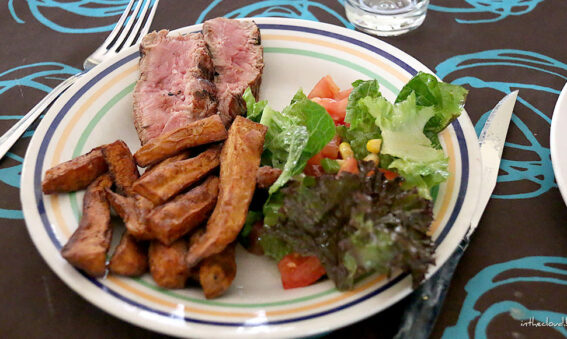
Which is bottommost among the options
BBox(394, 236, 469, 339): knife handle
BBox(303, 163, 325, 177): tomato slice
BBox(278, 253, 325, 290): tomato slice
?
BBox(394, 236, 469, 339): knife handle

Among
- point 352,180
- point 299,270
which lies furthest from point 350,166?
point 299,270

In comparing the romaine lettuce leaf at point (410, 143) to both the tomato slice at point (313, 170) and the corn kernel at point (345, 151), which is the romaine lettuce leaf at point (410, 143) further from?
the tomato slice at point (313, 170)

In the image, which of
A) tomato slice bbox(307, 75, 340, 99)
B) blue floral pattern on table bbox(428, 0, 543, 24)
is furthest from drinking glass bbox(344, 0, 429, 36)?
tomato slice bbox(307, 75, 340, 99)

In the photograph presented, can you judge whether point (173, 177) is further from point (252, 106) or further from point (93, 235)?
point (252, 106)

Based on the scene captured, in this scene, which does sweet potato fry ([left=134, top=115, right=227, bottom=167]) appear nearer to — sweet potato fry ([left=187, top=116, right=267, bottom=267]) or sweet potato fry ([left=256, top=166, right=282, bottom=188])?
sweet potato fry ([left=187, top=116, right=267, bottom=267])

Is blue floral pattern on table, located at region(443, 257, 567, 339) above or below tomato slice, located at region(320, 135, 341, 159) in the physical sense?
below

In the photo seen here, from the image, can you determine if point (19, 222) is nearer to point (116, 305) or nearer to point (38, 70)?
point (116, 305)

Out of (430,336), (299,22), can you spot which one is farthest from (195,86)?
(430,336)

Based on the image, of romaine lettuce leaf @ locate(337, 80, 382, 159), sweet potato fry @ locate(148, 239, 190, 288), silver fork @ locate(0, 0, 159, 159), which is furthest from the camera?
silver fork @ locate(0, 0, 159, 159)
